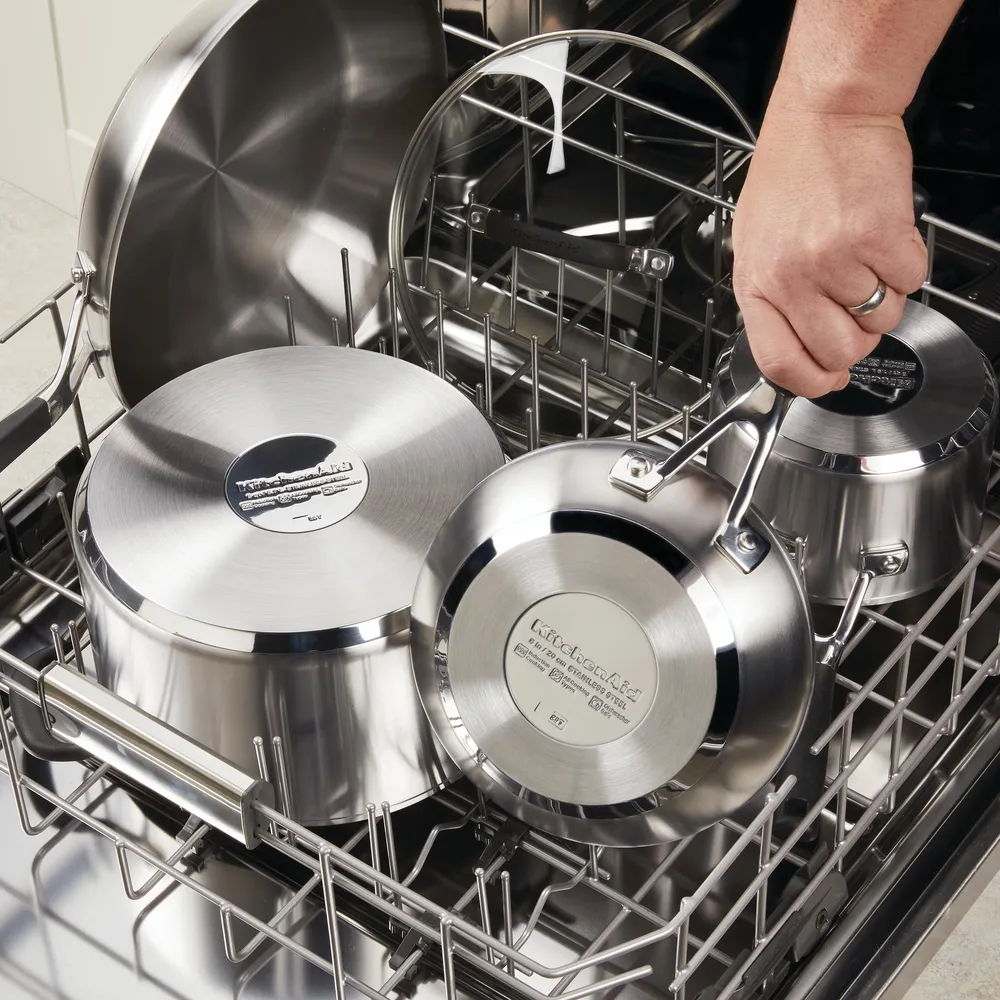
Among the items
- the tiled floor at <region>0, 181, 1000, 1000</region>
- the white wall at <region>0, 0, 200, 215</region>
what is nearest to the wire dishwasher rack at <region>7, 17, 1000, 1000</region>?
the tiled floor at <region>0, 181, 1000, 1000</region>

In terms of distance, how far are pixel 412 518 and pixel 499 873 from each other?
15cm

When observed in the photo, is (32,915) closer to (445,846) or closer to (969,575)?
(445,846)

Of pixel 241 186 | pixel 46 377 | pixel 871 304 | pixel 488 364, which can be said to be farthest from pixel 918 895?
pixel 46 377

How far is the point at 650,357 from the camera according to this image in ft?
2.57

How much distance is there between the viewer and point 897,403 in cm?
64

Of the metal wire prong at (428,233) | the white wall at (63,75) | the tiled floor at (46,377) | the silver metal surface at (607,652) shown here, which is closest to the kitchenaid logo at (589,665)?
the silver metal surface at (607,652)

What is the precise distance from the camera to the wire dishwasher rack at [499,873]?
52 cm

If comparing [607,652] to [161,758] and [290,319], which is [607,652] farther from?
[290,319]

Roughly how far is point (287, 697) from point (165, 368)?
Answer: 248 mm

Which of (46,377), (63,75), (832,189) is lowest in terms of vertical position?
(46,377)

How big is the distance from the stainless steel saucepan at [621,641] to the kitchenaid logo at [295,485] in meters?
0.08

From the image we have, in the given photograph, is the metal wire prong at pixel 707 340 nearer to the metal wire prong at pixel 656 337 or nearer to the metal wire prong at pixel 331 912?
the metal wire prong at pixel 656 337

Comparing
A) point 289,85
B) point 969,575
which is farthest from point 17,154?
point 969,575

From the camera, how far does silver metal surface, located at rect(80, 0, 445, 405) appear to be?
2.17ft
